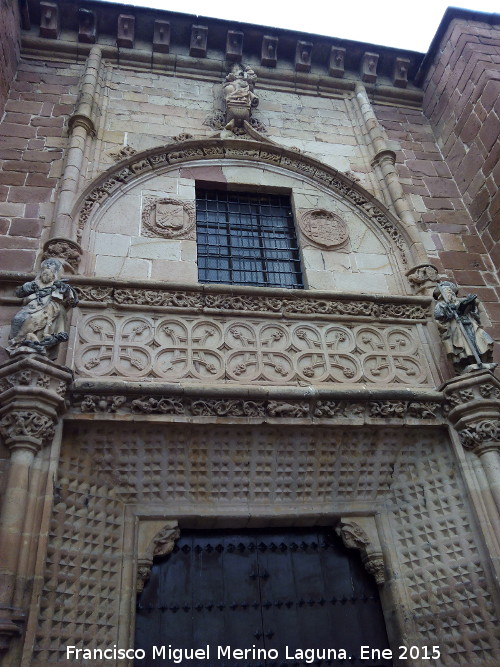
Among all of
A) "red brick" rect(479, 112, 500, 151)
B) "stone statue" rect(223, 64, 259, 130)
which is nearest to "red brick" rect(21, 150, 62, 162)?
"stone statue" rect(223, 64, 259, 130)

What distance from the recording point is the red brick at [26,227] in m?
5.59

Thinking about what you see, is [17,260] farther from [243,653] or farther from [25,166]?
[243,653]

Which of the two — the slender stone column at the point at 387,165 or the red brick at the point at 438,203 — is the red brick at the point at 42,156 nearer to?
the slender stone column at the point at 387,165

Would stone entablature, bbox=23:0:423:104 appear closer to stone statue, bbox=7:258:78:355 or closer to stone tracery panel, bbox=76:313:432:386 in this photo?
stone statue, bbox=7:258:78:355

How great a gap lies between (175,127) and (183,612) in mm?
5738

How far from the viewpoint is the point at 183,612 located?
4391 millimetres

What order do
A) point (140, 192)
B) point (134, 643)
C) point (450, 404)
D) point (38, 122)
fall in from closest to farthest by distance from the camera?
point (134, 643)
point (450, 404)
point (140, 192)
point (38, 122)

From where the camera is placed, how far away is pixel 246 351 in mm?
5082

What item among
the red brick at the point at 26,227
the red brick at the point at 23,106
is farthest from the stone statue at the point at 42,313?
the red brick at the point at 23,106

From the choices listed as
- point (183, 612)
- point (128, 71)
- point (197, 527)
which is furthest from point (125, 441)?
point (128, 71)

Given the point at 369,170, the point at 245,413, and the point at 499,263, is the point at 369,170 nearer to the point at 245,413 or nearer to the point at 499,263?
the point at 499,263

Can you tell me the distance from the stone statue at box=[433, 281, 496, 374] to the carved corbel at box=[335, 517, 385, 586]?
1.69 m

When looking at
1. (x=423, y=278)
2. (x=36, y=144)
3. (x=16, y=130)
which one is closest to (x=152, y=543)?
(x=423, y=278)

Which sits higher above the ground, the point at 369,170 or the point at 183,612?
the point at 369,170
